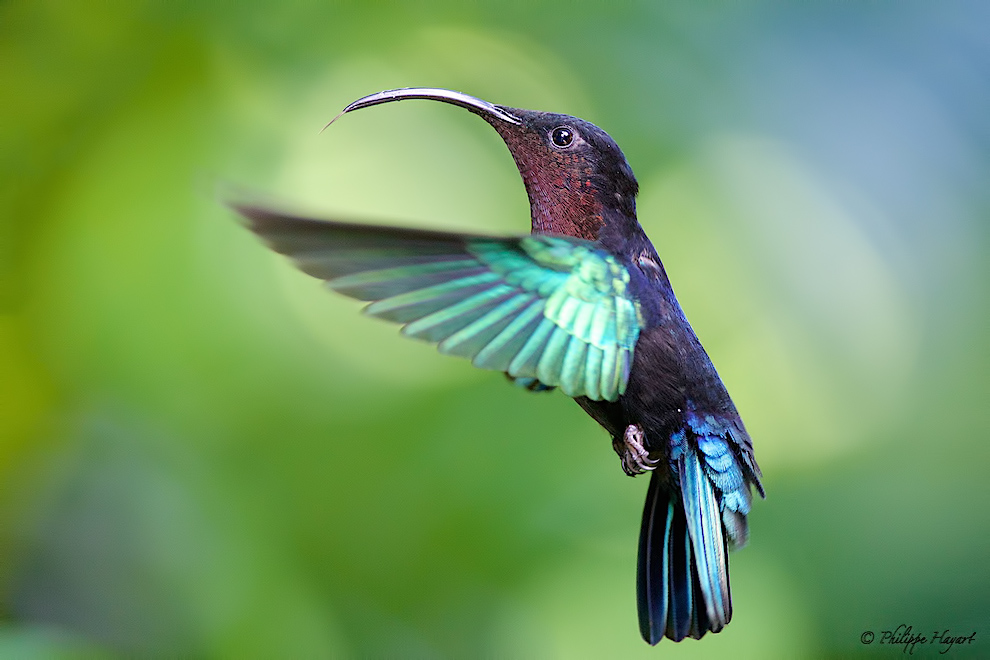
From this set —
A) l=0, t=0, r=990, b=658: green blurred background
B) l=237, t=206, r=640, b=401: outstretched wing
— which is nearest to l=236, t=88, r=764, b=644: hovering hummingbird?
l=237, t=206, r=640, b=401: outstretched wing

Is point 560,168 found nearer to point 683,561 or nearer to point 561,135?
point 561,135

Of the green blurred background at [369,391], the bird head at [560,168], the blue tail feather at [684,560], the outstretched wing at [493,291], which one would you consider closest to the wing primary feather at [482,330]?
the outstretched wing at [493,291]

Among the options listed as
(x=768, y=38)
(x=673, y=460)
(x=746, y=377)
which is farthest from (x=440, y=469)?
(x=768, y=38)

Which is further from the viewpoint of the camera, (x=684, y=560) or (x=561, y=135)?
(x=684, y=560)

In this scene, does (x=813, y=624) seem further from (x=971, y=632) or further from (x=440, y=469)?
(x=440, y=469)

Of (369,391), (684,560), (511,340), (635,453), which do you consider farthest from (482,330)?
(369,391)

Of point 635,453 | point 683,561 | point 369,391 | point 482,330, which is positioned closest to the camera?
point 482,330

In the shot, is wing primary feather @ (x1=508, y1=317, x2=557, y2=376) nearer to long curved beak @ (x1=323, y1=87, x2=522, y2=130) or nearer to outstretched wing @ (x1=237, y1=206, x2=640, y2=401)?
outstretched wing @ (x1=237, y1=206, x2=640, y2=401)

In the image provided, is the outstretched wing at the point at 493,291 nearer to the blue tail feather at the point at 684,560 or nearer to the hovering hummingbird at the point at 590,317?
the hovering hummingbird at the point at 590,317
